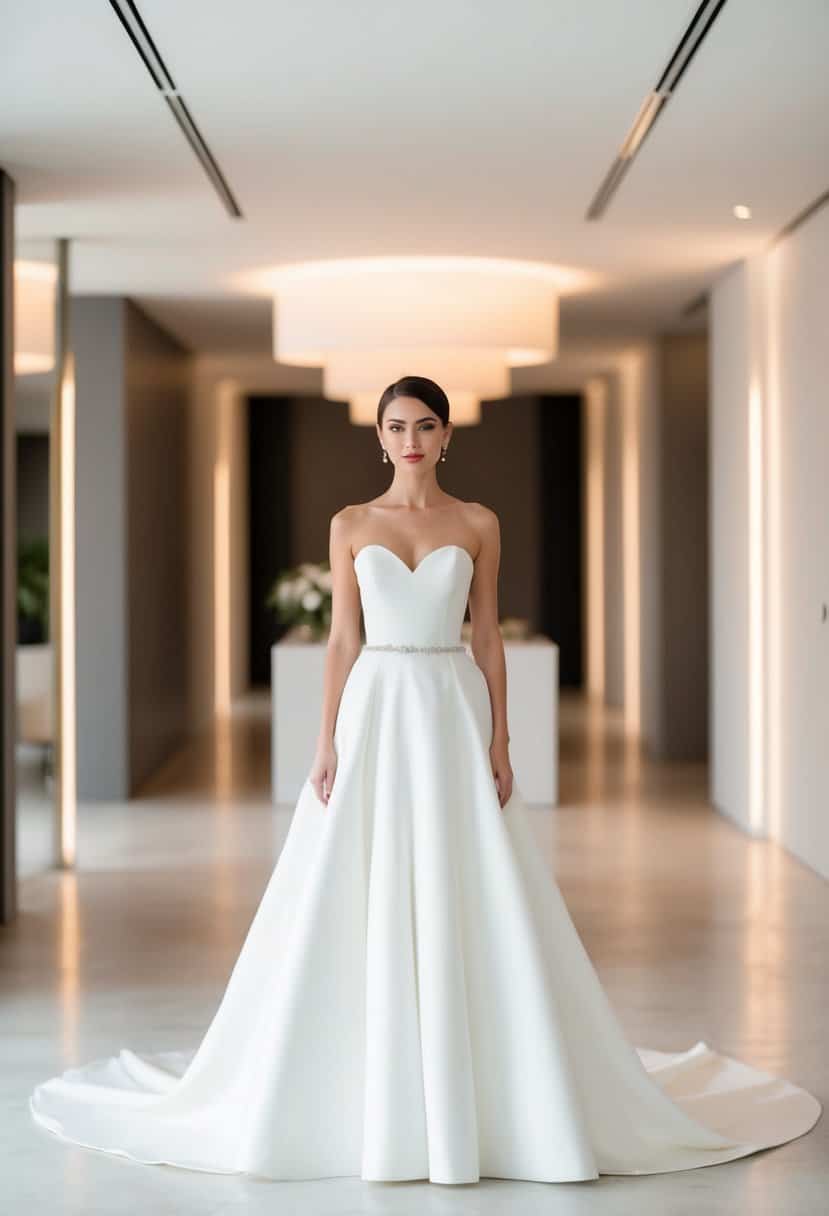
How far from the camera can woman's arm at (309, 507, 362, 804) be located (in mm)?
3863

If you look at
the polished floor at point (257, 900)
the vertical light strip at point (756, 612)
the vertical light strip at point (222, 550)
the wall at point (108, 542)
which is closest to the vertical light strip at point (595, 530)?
the vertical light strip at point (222, 550)

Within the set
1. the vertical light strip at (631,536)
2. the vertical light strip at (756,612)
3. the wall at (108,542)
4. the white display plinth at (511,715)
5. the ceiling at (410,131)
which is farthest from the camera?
the vertical light strip at (631,536)

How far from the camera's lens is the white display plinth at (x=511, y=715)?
930 centimetres

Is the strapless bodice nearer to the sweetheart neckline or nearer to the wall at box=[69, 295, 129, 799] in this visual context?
the sweetheart neckline

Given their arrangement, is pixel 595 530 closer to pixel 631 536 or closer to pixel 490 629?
pixel 631 536

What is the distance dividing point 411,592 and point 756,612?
4.80 m

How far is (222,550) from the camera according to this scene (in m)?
15.4

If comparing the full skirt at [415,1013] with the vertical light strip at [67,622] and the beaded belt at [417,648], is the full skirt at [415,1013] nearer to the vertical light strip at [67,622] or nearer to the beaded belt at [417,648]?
the beaded belt at [417,648]

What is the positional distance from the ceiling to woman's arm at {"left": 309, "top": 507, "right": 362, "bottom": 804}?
1.54 metres

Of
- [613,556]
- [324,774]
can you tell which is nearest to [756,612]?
[324,774]

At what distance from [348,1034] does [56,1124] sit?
0.82 metres

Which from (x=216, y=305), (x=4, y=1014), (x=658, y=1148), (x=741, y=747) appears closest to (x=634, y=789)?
(x=741, y=747)

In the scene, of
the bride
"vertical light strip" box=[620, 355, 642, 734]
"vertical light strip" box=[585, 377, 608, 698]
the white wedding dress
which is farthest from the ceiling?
"vertical light strip" box=[585, 377, 608, 698]

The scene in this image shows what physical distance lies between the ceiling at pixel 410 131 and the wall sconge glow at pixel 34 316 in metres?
0.18
